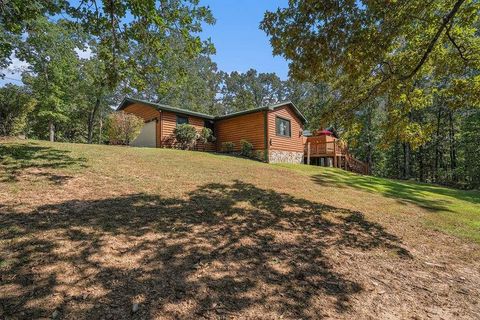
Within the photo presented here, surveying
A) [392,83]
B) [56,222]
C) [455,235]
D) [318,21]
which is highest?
[318,21]

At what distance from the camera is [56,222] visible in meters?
4.74

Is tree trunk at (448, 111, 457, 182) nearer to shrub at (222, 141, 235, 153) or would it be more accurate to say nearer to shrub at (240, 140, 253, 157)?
shrub at (240, 140, 253, 157)

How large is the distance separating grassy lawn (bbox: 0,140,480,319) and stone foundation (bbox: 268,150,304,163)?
1060cm

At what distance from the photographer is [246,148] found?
1956 cm

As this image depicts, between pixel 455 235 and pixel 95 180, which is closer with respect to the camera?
pixel 455 235

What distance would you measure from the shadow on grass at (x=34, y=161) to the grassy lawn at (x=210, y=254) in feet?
0.39

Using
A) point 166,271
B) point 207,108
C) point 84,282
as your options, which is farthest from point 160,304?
point 207,108

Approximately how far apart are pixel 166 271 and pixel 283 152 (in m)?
17.4

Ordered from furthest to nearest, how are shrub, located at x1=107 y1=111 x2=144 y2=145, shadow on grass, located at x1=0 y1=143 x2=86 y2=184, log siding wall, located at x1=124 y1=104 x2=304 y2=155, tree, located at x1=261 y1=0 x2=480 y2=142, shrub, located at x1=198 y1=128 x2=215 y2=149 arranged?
shrub, located at x1=198 y1=128 x2=215 y2=149
log siding wall, located at x1=124 y1=104 x2=304 y2=155
shrub, located at x1=107 y1=111 x2=144 y2=145
shadow on grass, located at x1=0 y1=143 x2=86 y2=184
tree, located at x1=261 y1=0 x2=480 y2=142

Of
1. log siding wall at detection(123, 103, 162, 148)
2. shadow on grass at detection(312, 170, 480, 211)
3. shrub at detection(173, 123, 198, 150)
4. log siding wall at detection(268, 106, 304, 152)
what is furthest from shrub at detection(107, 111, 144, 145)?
shadow on grass at detection(312, 170, 480, 211)

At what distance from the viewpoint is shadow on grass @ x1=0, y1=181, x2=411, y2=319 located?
296cm

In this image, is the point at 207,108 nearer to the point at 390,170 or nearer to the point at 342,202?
the point at 390,170

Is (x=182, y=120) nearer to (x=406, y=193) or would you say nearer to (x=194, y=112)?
(x=194, y=112)

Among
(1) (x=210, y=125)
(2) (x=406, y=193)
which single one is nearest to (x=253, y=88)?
(1) (x=210, y=125)
